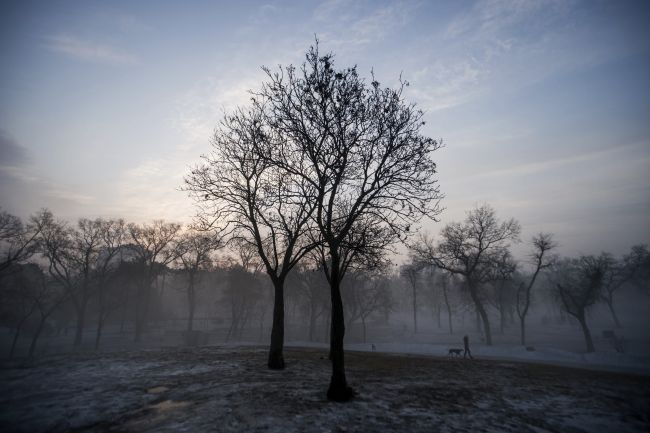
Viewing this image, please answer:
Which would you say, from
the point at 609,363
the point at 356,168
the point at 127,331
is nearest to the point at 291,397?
the point at 356,168

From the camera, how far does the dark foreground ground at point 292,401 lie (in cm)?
693

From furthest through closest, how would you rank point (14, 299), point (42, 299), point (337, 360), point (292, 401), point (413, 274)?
point (413, 274) → point (42, 299) → point (14, 299) → point (337, 360) → point (292, 401)

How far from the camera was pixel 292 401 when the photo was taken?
8.49 meters

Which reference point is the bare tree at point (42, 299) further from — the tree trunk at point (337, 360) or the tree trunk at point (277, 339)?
the tree trunk at point (337, 360)

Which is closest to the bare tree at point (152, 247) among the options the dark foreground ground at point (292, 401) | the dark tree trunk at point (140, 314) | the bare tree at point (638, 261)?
the dark tree trunk at point (140, 314)

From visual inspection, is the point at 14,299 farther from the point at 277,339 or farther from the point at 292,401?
the point at 292,401

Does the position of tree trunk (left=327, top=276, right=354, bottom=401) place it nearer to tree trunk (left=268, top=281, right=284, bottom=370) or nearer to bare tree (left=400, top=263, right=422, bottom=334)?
tree trunk (left=268, top=281, right=284, bottom=370)

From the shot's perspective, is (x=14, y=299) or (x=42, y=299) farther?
(x=42, y=299)

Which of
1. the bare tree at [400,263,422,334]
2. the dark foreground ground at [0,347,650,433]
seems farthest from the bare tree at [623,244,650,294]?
the dark foreground ground at [0,347,650,433]

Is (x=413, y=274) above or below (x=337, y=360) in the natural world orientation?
above

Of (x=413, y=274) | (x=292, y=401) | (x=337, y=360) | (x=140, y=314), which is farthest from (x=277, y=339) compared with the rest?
(x=140, y=314)

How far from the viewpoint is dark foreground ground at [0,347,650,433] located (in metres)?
6.93

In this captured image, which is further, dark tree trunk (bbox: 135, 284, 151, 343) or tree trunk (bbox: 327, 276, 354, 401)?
dark tree trunk (bbox: 135, 284, 151, 343)

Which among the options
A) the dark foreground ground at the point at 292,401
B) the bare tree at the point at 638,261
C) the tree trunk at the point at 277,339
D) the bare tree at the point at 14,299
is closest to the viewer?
the dark foreground ground at the point at 292,401
